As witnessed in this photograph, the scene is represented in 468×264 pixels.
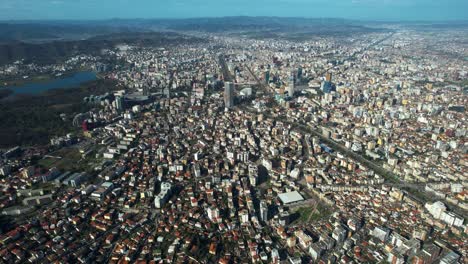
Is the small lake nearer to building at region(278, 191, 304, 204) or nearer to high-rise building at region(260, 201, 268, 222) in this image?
building at region(278, 191, 304, 204)

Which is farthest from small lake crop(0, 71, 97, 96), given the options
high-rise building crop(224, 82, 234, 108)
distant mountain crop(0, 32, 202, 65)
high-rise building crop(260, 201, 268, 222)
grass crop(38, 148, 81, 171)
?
high-rise building crop(260, 201, 268, 222)

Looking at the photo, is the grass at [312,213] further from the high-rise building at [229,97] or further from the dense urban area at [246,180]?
the high-rise building at [229,97]

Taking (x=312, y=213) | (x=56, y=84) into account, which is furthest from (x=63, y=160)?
(x=56, y=84)

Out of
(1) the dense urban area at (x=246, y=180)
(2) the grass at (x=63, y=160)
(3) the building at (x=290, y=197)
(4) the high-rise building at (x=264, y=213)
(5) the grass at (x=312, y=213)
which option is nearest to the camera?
(1) the dense urban area at (x=246, y=180)

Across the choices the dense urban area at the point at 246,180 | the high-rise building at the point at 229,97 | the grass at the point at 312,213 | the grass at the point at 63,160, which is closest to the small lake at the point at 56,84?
the dense urban area at the point at 246,180

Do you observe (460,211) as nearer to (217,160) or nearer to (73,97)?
(217,160)

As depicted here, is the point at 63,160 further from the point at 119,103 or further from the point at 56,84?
the point at 56,84
